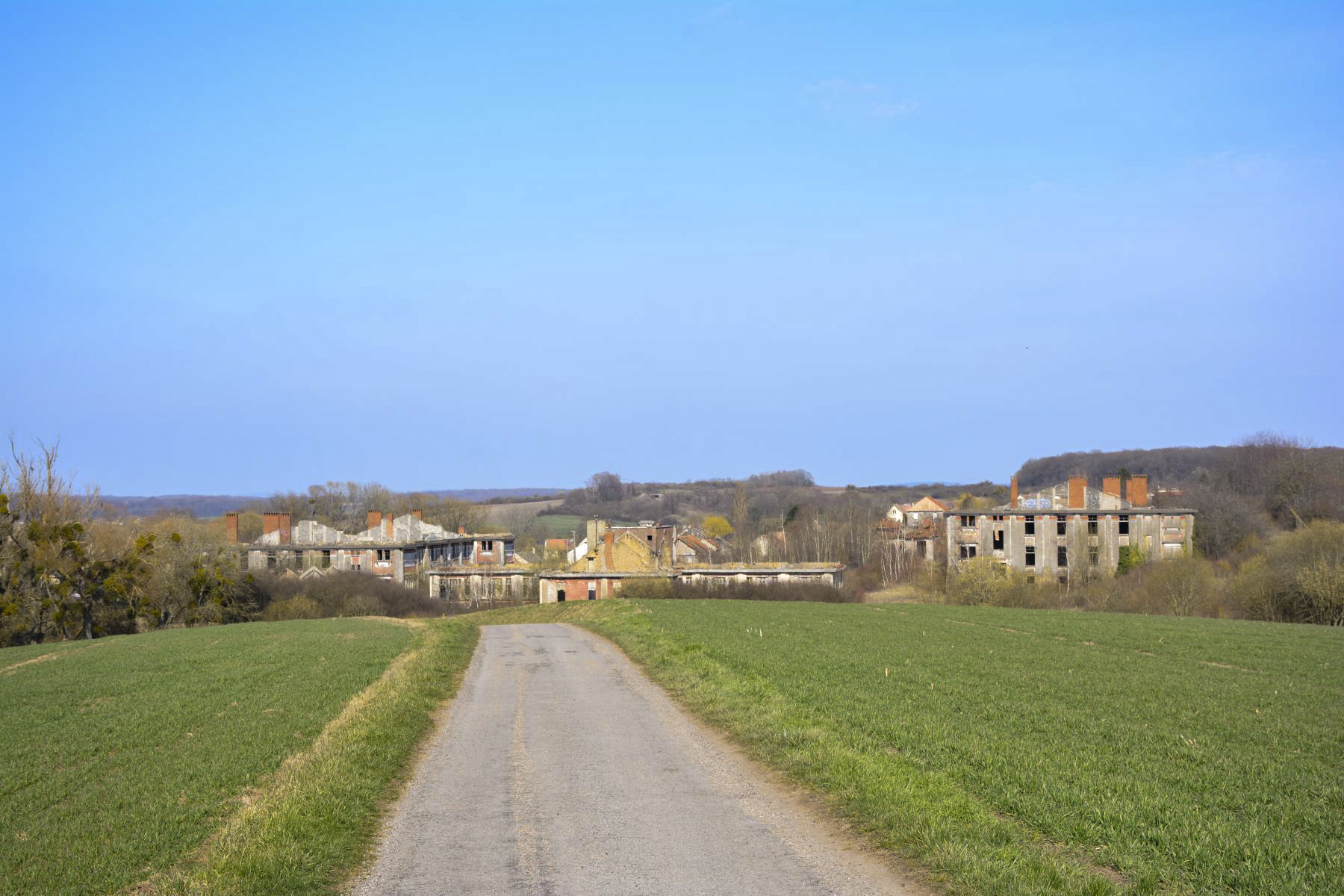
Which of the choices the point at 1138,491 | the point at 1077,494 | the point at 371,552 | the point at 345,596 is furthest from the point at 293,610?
the point at 1138,491

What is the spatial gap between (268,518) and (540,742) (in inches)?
3505

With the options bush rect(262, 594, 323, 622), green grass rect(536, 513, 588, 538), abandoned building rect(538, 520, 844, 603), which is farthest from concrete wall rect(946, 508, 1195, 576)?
green grass rect(536, 513, 588, 538)

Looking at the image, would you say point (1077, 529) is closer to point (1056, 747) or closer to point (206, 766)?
point (1056, 747)

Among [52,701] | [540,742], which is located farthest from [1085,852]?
[52,701]

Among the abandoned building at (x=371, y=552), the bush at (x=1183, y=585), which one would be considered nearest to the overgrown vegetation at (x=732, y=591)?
the bush at (x=1183, y=585)

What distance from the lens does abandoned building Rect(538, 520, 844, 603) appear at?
2827 inches

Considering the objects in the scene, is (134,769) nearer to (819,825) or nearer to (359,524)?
(819,825)

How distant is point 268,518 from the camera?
95.0 meters

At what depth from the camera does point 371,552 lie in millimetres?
93000

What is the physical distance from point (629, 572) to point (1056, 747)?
198ft

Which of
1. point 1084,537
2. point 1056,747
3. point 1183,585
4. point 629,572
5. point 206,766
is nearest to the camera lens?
point 206,766

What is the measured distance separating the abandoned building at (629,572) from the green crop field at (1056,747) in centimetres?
4183

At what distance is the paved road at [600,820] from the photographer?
26.0 feet

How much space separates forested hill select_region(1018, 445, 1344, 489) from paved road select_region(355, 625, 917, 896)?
134m
